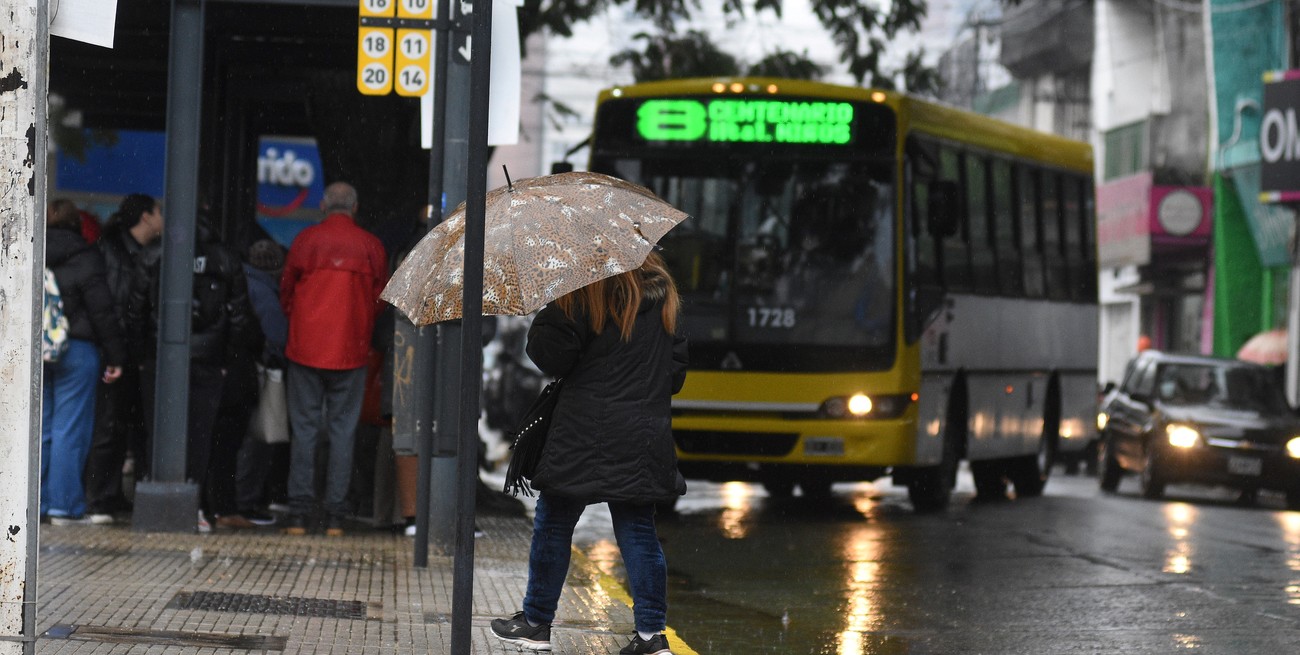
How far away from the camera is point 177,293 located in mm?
10758

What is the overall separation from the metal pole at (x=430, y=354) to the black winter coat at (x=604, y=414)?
269 cm

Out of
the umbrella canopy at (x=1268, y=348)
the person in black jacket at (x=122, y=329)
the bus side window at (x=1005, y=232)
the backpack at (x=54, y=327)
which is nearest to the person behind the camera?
the backpack at (x=54, y=327)

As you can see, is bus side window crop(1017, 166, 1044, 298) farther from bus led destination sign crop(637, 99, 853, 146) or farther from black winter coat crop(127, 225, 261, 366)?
black winter coat crop(127, 225, 261, 366)

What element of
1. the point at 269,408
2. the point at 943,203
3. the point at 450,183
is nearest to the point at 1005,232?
the point at 943,203

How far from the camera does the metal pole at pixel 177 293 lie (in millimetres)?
10719

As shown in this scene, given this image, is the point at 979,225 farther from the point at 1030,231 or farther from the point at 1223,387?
the point at 1223,387

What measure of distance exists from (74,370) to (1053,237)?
10.2m

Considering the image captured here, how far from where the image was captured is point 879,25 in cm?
1825

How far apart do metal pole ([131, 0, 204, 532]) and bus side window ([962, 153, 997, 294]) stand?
7360 millimetres

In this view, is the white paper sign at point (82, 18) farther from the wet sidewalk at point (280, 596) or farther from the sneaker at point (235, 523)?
the sneaker at point (235, 523)

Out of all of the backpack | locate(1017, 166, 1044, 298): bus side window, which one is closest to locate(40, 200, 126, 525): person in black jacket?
the backpack

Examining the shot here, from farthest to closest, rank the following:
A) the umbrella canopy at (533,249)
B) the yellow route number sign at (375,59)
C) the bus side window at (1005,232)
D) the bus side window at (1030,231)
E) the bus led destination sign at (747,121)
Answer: the bus side window at (1030,231) → the bus side window at (1005,232) → the bus led destination sign at (747,121) → the yellow route number sign at (375,59) → the umbrella canopy at (533,249)

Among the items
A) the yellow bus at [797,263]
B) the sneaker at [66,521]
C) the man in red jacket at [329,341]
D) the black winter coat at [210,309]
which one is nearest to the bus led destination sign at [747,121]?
the yellow bus at [797,263]

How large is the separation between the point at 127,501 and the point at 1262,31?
22675 mm
